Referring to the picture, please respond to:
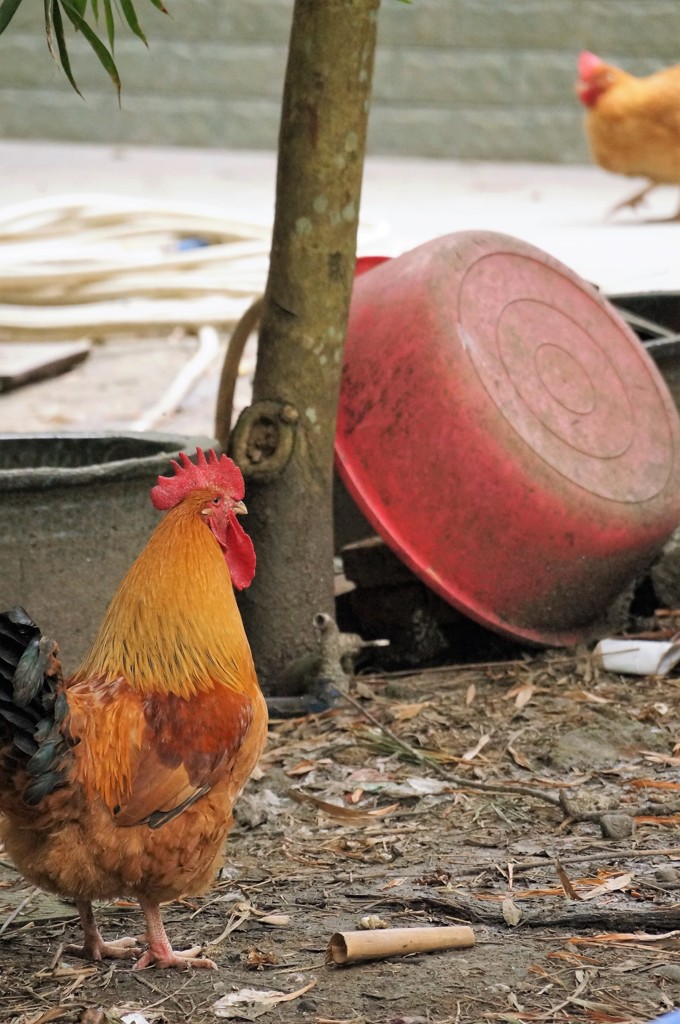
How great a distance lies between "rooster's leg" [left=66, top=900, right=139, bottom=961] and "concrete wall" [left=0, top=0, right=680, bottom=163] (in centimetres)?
1237

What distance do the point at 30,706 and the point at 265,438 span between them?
1684mm

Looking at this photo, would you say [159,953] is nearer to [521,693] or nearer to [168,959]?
[168,959]

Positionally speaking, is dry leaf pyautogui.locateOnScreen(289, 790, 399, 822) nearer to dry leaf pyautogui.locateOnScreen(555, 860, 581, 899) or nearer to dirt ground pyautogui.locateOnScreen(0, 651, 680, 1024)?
Answer: dirt ground pyautogui.locateOnScreen(0, 651, 680, 1024)

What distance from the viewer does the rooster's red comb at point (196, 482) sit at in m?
2.84

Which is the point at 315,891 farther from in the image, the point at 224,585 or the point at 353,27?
the point at 353,27

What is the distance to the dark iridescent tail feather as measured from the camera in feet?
7.82

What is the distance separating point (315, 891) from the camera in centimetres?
298

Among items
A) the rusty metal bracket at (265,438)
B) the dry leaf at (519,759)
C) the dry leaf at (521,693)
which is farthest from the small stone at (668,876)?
the rusty metal bracket at (265,438)

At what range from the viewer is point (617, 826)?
315 cm

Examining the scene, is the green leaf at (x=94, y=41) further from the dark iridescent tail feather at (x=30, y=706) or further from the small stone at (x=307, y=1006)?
the small stone at (x=307, y=1006)

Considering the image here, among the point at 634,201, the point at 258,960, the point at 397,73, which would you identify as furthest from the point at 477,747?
the point at 397,73

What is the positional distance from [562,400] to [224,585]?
1.81 m

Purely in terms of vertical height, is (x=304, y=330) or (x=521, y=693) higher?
(x=304, y=330)

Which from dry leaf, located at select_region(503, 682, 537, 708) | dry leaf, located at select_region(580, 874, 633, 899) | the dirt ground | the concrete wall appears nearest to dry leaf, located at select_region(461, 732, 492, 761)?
the dirt ground
